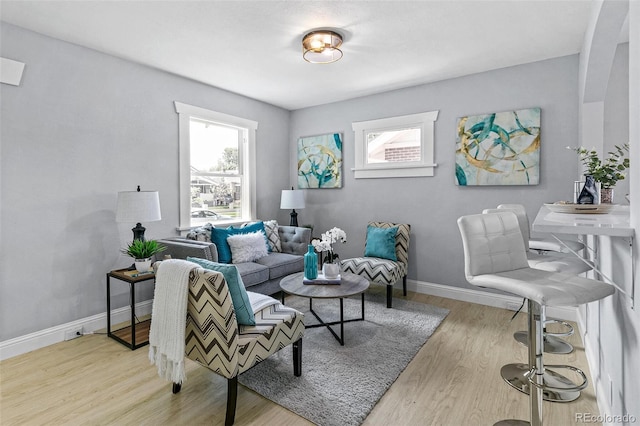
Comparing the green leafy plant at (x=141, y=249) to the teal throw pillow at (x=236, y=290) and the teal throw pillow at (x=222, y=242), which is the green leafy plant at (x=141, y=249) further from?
the teal throw pillow at (x=236, y=290)

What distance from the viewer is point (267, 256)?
416 centimetres

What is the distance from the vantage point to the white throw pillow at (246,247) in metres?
→ 3.82

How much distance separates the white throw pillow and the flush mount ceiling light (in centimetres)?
206

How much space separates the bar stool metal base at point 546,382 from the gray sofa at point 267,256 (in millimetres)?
2329

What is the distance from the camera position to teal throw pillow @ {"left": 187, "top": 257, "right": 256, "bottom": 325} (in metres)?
1.90

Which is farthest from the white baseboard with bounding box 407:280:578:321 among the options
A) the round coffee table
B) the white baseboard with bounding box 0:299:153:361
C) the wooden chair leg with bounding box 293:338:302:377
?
the white baseboard with bounding box 0:299:153:361

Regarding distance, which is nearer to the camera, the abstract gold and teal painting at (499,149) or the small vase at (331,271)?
the small vase at (331,271)

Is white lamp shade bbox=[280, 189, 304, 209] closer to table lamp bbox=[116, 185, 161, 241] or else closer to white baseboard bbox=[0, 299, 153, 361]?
table lamp bbox=[116, 185, 161, 241]

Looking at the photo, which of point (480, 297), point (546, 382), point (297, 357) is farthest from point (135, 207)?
point (480, 297)

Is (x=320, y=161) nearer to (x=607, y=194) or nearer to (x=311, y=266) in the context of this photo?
(x=311, y=266)

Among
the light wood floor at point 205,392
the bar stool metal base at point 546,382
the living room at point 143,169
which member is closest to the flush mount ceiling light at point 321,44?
the living room at point 143,169

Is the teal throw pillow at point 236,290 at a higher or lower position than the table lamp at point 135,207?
lower

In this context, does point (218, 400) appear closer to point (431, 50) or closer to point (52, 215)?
point (52, 215)

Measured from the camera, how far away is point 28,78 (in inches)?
110
